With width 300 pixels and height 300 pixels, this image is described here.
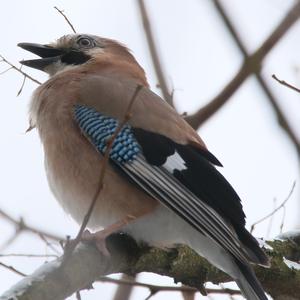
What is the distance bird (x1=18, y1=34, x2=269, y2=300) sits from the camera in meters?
5.49

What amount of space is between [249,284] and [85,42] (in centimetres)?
319

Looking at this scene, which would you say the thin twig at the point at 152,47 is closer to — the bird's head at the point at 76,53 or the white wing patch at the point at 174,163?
the bird's head at the point at 76,53

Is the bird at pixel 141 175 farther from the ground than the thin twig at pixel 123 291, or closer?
farther from the ground

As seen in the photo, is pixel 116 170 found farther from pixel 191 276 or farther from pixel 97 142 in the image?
pixel 191 276

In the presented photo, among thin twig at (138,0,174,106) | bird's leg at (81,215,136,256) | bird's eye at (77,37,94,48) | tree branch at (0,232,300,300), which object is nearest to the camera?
tree branch at (0,232,300,300)

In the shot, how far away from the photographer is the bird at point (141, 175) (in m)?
5.49

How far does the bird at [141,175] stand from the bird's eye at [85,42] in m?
0.91

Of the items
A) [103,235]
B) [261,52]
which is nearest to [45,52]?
[103,235]

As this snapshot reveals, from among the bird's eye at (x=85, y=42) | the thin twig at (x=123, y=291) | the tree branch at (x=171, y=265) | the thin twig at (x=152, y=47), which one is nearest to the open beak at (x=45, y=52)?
the bird's eye at (x=85, y=42)

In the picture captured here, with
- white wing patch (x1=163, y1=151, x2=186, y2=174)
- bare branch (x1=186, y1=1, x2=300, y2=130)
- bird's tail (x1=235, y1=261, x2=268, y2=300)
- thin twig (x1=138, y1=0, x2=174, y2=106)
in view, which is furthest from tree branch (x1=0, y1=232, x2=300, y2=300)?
thin twig (x1=138, y1=0, x2=174, y2=106)

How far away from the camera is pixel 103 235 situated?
5.53 meters

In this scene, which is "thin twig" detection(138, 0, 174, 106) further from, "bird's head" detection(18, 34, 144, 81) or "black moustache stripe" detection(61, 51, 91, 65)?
"black moustache stripe" detection(61, 51, 91, 65)

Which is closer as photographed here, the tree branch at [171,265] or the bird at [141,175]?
the tree branch at [171,265]

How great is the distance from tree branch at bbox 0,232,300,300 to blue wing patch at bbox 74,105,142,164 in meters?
0.60
